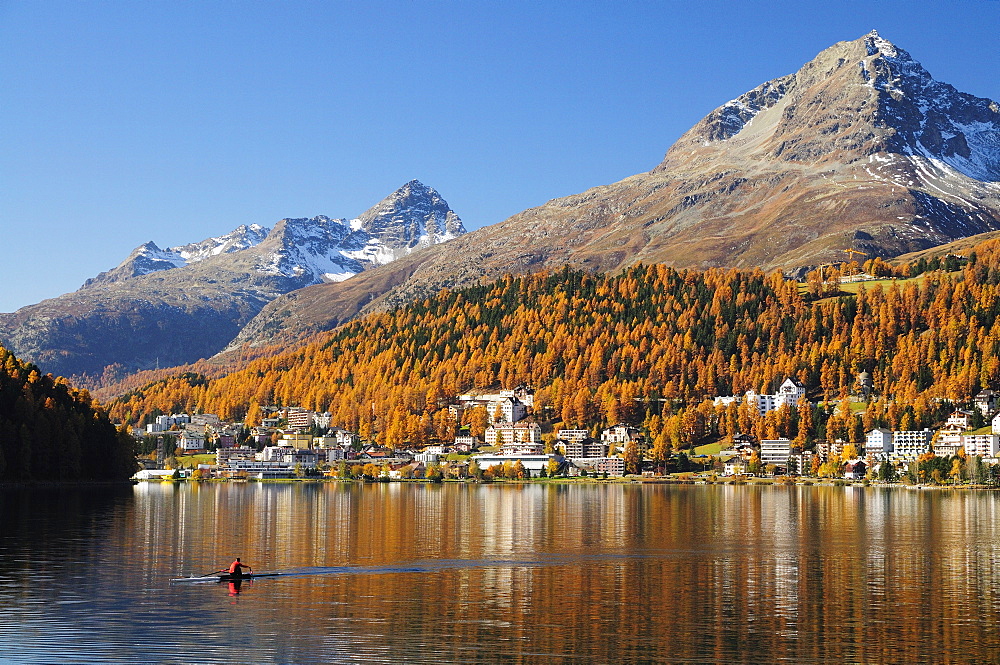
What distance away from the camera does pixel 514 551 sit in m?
80.6

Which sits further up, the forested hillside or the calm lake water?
the forested hillside

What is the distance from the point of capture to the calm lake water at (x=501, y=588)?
46.0 m

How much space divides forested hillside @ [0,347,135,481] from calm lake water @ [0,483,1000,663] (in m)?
31.4

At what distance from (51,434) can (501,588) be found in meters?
106

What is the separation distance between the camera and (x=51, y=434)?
15050cm

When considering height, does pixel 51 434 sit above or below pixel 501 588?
Answer: above

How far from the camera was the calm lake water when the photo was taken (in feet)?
151

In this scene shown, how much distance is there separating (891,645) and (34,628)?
117ft

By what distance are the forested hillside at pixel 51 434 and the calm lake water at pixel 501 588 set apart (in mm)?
31447

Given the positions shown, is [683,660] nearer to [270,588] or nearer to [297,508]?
[270,588]

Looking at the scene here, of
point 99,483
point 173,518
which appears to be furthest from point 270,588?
point 99,483

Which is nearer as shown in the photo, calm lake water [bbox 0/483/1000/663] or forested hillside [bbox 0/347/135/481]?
calm lake water [bbox 0/483/1000/663]

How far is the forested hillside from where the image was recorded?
144000mm

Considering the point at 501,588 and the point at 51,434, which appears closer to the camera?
the point at 501,588
